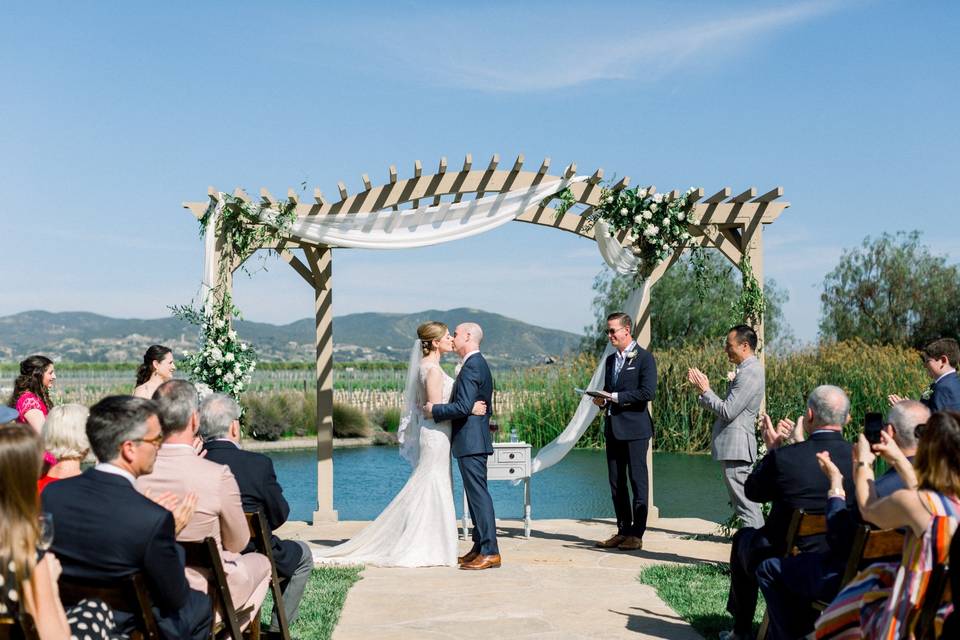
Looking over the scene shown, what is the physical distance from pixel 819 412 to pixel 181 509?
107 inches

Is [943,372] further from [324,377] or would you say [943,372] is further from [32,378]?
[32,378]

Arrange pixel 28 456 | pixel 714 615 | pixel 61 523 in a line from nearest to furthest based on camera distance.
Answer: pixel 28 456
pixel 61 523
pixel 714 615

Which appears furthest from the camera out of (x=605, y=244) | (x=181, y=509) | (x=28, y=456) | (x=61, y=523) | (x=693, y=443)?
(x=693, y=443)

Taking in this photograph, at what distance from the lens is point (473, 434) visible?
6656 mm

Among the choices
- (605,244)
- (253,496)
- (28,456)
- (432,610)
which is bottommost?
(432,610)

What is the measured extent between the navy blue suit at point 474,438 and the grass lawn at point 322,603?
0.87 metres

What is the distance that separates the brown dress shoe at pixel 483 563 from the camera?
21.4ft

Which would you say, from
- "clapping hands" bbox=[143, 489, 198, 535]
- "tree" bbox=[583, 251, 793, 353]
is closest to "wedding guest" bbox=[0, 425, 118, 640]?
"clapping hands" bbox=[143, 489, 198, 535]

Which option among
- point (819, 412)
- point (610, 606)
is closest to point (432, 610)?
point (610, 606)

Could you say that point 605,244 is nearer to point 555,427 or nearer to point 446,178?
point 446,178

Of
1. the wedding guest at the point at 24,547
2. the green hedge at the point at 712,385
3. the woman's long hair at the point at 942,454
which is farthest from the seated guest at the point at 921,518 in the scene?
the green hedge at the point at 712,385

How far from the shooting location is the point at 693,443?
14977mm

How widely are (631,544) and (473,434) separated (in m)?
1.54

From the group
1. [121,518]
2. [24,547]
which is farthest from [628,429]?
[24,547]
